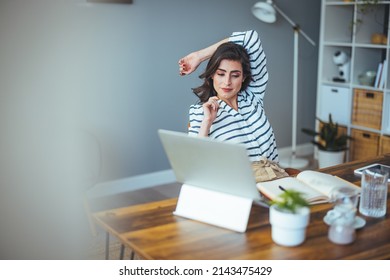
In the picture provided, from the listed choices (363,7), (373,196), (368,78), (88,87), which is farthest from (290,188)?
(363,7)

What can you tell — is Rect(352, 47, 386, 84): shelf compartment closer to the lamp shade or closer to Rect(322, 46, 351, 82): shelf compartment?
Rect(322, 46, 351, 82): shelf compartment

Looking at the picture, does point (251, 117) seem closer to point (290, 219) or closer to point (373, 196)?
point (373, 196)

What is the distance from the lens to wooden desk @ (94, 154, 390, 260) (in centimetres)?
139

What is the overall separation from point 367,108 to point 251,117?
2097 millimetres

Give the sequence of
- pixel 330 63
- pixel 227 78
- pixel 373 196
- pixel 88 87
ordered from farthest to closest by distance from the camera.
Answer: pixel 330 63 < pixel 88 87 < pixel 227 78 < pixel 373 196

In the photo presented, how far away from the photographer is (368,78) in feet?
13.5

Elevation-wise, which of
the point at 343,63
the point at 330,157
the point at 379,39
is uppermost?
the point at 379,39

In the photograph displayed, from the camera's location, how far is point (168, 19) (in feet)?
11.2

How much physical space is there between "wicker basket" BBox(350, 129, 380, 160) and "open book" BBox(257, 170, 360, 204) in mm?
2416

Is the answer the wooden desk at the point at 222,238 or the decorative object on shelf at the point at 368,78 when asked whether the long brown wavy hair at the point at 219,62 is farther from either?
the decorative object on shelf at the point at 368,78

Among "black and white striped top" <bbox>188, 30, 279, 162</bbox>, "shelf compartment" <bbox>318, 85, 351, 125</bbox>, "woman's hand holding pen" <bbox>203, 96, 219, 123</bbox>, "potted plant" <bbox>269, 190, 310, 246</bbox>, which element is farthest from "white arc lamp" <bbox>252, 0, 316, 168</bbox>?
"potted plant" <bbox>269, 190, 310, 246</bbox>

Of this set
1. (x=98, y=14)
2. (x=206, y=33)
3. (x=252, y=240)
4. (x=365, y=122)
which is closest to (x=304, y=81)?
(x=365, y=122)

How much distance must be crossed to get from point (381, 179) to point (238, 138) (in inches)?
27.9

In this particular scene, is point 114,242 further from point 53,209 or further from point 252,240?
point 252,240
